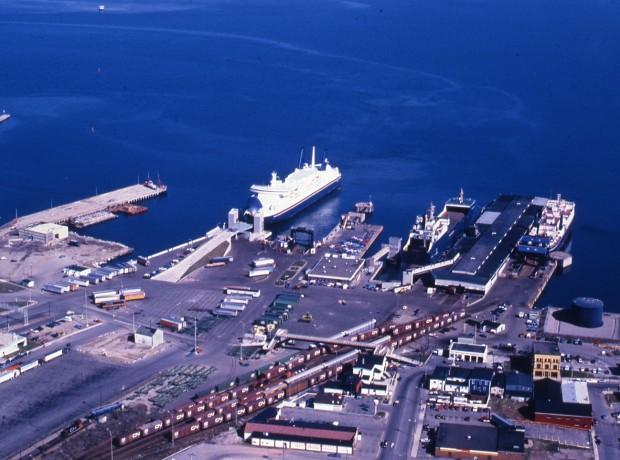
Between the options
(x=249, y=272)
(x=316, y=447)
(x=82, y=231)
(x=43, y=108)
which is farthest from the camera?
(x=43, y=108)

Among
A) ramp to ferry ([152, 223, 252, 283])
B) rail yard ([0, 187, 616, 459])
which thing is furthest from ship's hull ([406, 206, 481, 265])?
ramp to ferry ([152, 223, 252, 283])

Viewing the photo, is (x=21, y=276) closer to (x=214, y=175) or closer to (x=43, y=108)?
(x=214, y=175)


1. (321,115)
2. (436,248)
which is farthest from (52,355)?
(321,115)

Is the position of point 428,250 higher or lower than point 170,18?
lower

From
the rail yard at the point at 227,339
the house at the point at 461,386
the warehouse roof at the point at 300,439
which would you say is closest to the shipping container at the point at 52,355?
the rail yard at the point at 227,339

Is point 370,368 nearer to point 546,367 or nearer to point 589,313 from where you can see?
point 546,367

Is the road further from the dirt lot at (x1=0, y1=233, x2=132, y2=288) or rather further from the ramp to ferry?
the dirt lot at (x1=0, y1=233, x2=132, y2=288)

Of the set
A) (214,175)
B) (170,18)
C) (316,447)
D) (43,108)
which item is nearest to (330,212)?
(214,175)
